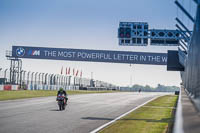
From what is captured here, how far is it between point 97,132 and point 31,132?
1720mm

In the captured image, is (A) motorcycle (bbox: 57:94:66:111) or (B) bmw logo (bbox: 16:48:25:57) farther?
(B) bmw logo (bbox: 16:48:25:57)

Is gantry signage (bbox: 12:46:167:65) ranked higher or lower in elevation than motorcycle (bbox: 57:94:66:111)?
higher

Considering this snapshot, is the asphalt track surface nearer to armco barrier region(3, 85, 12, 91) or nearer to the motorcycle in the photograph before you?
the motorcycle

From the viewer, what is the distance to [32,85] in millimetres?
47188

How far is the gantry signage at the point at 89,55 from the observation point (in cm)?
4978

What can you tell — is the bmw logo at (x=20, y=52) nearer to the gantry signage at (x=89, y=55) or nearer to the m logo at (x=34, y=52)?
the gantry signage at (x=89, y=55)

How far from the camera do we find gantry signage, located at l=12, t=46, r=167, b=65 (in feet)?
163

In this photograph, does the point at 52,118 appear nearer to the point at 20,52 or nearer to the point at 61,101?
the point at 61,101

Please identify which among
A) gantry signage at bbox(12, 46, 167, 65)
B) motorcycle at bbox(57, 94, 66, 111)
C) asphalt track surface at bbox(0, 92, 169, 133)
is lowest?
asphalt track surface at bbox(0, 92, 169, 133)

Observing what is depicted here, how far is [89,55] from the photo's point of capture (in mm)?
50969

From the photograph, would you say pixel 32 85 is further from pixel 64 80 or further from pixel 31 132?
pixel 31 132

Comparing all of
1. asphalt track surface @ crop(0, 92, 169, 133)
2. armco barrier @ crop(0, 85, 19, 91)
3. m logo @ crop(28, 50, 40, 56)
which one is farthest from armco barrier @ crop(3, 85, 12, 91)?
Result: asphalt track surface @ crop(0, 92, 169, 133)

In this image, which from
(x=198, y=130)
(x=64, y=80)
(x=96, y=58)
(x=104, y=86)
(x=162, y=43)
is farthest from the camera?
(x=104, y=86)

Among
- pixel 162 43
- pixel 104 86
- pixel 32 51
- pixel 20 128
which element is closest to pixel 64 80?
pixel 32 51
